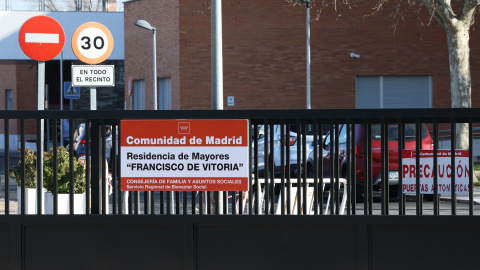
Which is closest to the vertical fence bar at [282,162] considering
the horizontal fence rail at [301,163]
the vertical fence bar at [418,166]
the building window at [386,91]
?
the horizontal fence rail at [301,163]

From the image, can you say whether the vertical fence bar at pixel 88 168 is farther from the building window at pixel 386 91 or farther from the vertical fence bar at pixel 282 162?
the building window at pixel 386 91

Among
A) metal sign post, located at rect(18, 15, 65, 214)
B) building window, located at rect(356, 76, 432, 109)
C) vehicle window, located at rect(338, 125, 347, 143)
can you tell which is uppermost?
building window, located at rect(356, 76, 432, 109)

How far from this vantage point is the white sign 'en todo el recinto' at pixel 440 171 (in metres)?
6.08

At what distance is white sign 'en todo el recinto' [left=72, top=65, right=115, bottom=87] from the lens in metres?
11.3

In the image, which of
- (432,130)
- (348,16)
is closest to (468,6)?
(348,16)

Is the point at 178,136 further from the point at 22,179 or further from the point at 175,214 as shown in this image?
the point at 22,179

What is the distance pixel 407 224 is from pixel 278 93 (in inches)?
1140

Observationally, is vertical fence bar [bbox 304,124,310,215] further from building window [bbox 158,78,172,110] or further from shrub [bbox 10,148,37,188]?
building window [bbox 158,78,172,110]

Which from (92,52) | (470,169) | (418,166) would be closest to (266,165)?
(418,166)

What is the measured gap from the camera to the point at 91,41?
11.5 m

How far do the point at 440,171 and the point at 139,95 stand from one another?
1343 inches

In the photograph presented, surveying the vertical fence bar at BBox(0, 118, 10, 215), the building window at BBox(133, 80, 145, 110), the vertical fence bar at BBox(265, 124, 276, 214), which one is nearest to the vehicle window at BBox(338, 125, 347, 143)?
the vertical fence bar at BBox(265, 124, 276, 214)

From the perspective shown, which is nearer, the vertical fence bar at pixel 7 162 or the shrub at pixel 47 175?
the vertical fence bar at pixel 7 162

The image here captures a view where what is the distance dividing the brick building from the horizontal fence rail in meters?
28.4
